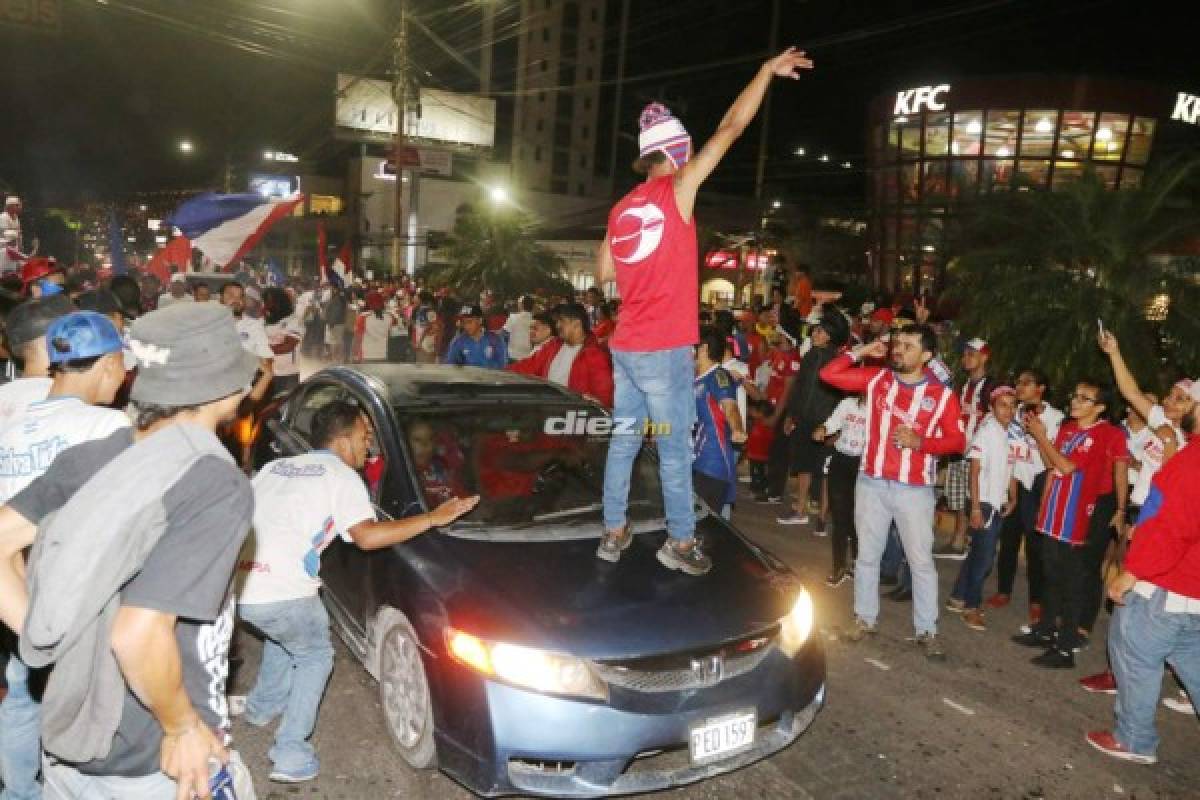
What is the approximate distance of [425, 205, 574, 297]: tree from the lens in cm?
2980

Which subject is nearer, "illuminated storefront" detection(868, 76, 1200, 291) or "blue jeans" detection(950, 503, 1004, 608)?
"blue jeans" detection(950, 503, 1004, 608)

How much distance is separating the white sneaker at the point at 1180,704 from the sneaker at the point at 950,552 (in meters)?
2.56

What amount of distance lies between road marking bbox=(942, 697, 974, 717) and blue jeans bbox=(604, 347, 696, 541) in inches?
79.5

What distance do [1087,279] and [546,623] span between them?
23.2ft

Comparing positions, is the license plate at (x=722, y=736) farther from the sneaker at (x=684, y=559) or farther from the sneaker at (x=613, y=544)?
the sneaker at (x=613, y=544)

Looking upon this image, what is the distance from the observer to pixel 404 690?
3.66 metres

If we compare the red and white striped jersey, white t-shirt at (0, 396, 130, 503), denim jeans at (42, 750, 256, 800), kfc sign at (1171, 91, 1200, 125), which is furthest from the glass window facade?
denim jeans at (42, 750, 256, 800)

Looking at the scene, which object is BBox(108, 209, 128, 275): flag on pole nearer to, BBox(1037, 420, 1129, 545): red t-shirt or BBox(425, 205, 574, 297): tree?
BBox(1037, 420, 1129, 545): red t-shirt

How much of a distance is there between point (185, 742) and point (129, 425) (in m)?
1.32

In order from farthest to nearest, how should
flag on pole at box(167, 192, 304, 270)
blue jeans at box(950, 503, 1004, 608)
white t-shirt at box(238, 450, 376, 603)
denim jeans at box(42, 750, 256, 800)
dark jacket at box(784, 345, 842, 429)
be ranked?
flag on pole at box(167, 192, 304, 270) < dark jacket at box(784, 345, 842, 429) < blue jeans at box(950, 503, 1004, 608) < white t-shirt at box(238, 450, 376, 603) < denim jeans at box(42, 750, 256, 800)

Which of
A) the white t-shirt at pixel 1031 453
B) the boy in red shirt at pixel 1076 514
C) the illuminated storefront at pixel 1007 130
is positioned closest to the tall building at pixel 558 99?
the illuminated storefront at pixel 1007 130

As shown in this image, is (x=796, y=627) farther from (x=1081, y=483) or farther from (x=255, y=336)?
(x=255, y=336)

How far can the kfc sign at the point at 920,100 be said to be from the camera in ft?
122

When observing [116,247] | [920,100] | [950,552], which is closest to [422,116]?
[920,100]
